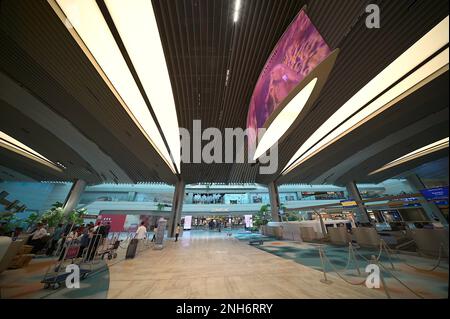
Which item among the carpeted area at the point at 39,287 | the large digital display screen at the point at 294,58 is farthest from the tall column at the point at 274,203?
the carpeted area at the point at 39,287

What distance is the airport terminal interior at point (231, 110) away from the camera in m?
3.28

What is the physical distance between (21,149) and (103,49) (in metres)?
13.0

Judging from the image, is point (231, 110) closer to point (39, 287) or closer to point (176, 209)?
point (39, 287)

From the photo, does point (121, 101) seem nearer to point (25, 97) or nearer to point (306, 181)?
point (25, 97)

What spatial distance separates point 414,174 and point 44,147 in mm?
32883

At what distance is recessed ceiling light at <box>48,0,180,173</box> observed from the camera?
406cm

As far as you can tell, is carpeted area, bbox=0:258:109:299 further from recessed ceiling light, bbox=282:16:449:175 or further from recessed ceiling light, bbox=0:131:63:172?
recessed ceiling light, bbox=0:131:63:172

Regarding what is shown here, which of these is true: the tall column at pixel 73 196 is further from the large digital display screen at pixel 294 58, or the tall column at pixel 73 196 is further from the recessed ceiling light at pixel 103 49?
the large digital display screen at pixel 294 58

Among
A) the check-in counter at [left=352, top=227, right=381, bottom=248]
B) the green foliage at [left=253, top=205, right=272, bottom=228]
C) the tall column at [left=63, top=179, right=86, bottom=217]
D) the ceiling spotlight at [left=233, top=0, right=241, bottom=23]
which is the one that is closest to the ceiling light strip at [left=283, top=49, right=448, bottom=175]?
the ceiling spotlight at [left=233, top=0, right=241, bottom=23]

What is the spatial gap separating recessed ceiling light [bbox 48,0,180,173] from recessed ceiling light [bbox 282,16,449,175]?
25.4 ft

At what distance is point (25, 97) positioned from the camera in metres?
6.66

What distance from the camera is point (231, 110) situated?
8.24 meters
